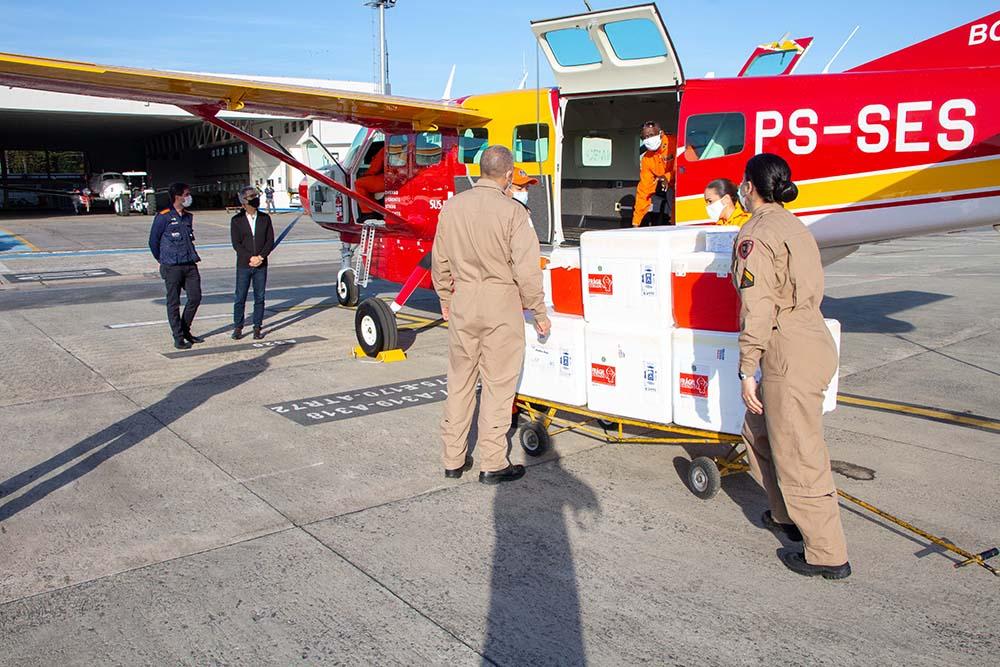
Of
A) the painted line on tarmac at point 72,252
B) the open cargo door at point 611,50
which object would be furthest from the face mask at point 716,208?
the painted line on tarmac at point 72,252

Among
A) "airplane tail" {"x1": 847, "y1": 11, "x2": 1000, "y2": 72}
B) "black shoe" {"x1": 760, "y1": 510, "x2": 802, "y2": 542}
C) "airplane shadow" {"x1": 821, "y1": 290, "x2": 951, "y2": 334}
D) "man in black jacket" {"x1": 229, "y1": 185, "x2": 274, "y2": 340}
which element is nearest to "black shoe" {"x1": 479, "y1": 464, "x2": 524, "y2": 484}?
"black shoe" {"x1": 760, "y1": 510, "x2": 802, "y2": 542}

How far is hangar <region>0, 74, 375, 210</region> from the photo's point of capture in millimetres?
38188

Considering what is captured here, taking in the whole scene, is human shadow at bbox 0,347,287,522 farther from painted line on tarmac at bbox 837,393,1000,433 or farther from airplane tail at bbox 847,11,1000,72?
airplane tail at bbox 847,11,1000,72

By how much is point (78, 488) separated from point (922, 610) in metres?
4.66

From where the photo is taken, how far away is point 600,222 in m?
9.85

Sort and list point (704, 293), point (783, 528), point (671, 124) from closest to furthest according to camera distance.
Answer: point (783, 528), point (704, 293), point (671, 124)

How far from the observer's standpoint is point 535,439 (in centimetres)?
559

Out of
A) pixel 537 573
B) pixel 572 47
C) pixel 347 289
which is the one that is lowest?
pixel 537 573

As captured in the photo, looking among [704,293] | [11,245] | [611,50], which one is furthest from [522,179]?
[11,245]

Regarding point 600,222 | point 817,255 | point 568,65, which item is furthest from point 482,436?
point 600,222

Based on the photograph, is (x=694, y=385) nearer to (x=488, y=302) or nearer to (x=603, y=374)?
(x=603, y=374)

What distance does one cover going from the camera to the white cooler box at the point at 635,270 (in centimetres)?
486

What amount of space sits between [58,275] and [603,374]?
49.9 ft

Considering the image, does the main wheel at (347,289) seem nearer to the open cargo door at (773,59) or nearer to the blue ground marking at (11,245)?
the open cargo door at (773,59)
